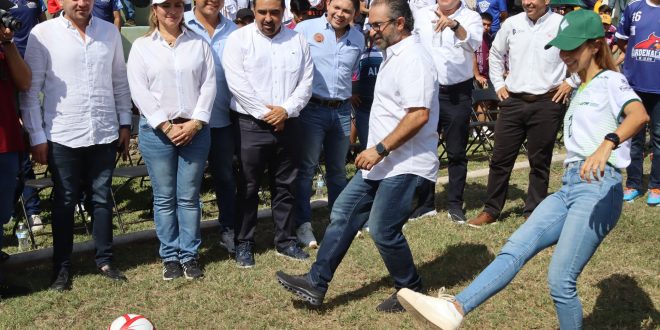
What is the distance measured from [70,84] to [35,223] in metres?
Result: 2.31

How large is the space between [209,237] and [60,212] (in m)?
1.64

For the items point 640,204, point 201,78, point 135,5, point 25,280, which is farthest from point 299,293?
point 135,5

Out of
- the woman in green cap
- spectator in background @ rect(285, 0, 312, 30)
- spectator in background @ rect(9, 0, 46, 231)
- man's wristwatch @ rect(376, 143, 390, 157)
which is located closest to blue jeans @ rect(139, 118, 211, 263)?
man's wristwatch @ rect(376, 143, 390, 157)

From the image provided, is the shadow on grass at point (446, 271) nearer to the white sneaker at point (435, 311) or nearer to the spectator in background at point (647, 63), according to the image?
the white sneaker at point (435, 311)

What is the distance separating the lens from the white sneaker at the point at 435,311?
397cm

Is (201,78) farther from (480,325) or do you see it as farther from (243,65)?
(480,325)

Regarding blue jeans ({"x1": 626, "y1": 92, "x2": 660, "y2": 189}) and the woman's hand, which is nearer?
the woman's hand

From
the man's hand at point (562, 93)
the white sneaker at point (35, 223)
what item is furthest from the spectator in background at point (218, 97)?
the man's hand at point (562, 93)

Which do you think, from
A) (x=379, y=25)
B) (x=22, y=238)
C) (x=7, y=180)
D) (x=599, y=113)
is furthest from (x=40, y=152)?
(x=599, y=113)

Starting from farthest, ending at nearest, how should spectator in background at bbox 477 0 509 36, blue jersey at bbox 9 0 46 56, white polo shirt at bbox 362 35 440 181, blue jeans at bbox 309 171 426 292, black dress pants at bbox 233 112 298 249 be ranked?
1. spectator in background at bbox 477 0 509 36
2. blue jersey at bbox 9 0 46 56
3. black dress pants at bbox 233 112 298 249
4. blue jeans at bbox 309 171 426 292
5. white polo shirt at bbox 362 35 440 181

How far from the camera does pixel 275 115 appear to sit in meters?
5.88

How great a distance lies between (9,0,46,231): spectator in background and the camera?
23.8 ft

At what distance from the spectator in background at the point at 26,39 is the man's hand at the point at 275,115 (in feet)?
8.86

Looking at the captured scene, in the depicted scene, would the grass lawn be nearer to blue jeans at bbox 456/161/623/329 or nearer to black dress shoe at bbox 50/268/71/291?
black dress shoe at bbox 50/268/71/291
